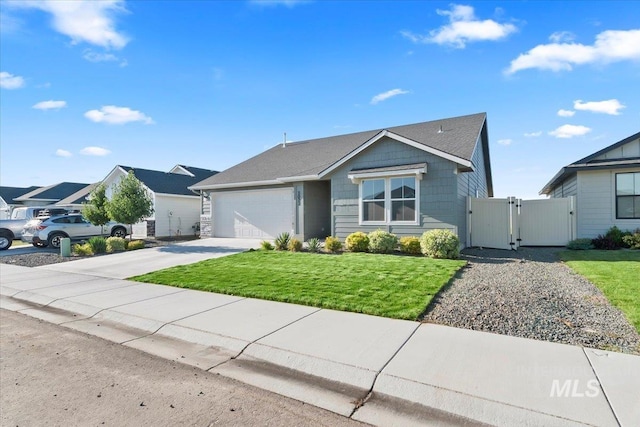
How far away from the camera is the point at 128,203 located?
15.7 meters

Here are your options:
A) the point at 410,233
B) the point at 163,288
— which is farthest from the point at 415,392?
the point at 410,233

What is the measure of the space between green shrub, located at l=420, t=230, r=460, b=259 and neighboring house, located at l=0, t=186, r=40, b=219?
135ft

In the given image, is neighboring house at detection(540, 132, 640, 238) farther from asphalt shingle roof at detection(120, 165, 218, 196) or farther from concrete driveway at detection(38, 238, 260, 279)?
asphalt shingle roof at detection(120, 165, 218, 196)

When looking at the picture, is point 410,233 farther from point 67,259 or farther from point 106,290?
point 67,259

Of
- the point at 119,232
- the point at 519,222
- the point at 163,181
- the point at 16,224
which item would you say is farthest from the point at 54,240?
the point at 519,222

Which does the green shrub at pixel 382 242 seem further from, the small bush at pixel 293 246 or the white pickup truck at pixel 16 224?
the white pickup truck at pixel 16 224

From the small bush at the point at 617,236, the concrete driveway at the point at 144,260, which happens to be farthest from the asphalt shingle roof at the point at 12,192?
the small bush at the point at 617,236

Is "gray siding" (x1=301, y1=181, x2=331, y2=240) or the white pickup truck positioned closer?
"gray siding" (x1=301, y1=181, x2=331, y2=240)

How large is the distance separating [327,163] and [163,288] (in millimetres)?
10473

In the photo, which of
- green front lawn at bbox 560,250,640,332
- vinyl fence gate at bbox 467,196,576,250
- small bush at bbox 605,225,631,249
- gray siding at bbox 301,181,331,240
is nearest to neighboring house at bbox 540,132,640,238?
small bush at bbox 605,225,631,249

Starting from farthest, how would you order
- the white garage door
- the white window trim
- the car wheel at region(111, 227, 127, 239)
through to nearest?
the car wheel at region(111, 227, 127, 239)
the white garage door
the white window trim

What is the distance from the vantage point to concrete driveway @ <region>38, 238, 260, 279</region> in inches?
423

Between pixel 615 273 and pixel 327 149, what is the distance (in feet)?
45.9
